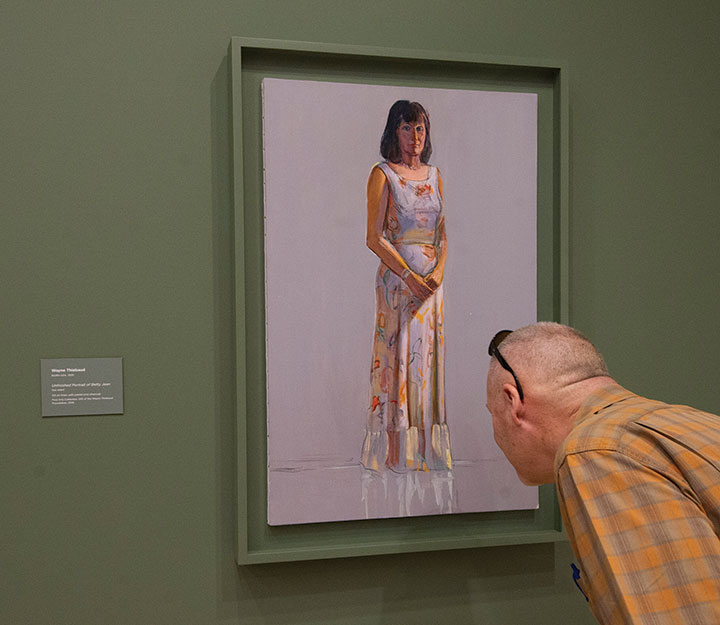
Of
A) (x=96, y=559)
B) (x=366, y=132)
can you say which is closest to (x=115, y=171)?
(x=366, y=132)

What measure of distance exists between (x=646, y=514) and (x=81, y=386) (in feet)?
3.70

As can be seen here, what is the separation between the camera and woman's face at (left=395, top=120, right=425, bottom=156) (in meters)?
1.74

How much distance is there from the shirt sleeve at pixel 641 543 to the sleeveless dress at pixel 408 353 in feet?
2.21

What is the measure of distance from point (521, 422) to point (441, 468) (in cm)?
44

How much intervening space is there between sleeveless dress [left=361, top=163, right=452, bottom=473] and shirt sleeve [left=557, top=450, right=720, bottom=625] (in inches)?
26.5

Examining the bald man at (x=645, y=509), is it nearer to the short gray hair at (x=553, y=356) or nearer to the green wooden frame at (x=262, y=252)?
the short gray hair at (x=553, y=356)

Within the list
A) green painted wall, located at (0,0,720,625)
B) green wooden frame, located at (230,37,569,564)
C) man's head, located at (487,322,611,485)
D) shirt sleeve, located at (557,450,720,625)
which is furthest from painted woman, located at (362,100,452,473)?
shirt sleeve, located at (557,450,720,625)

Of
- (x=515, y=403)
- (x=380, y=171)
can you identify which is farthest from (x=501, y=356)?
(x=380, y=171)

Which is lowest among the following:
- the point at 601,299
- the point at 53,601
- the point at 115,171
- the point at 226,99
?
the point at 53,601

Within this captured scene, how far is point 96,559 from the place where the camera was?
1.64 m

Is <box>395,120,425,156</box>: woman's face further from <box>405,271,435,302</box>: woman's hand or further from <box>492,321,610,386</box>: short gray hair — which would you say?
<box>492,321,610,386</box>: short gray hair

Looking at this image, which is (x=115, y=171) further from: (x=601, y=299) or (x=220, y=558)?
(x=601, y=299)

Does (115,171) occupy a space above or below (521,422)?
above

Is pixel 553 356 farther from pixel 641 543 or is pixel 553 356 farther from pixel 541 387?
pixel 641 543
